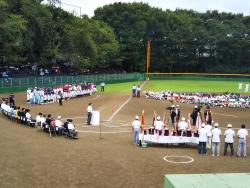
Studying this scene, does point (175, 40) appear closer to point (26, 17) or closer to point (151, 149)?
point (26, 17)

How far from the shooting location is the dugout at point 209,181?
8141 mm

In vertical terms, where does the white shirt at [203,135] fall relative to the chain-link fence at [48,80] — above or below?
below

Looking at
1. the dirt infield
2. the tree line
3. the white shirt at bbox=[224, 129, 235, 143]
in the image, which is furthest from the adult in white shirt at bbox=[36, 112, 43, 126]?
the tree line

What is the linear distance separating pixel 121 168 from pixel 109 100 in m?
25.1

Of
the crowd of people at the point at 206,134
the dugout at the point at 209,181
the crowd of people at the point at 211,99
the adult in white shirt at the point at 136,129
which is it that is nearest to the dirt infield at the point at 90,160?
the adult in white shirt at the point at 136,129

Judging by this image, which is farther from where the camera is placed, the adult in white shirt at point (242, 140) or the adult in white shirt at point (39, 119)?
the adult in white shirt at point (39, 119)

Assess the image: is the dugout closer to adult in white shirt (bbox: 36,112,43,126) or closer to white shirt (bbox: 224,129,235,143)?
white shirt (bbox: 224,129,235,143)

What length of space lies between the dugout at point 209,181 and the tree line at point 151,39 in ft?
189

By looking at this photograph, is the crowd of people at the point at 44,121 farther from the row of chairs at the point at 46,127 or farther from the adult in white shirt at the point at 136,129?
the adult in white shirt at the point at 136,129

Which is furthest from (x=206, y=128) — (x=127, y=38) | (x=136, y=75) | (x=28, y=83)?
(x=127, y=38)

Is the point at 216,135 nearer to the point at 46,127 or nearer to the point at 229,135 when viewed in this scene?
the point at 229,135

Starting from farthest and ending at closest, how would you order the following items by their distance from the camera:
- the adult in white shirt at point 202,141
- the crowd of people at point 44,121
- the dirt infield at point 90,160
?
1. the crowd of people at point 44,121
2. the adult in white shirt at point 202,141
3. the dirt infield at point 90,160

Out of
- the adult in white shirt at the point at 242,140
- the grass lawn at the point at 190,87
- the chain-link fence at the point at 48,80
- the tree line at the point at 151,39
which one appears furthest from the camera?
the tree line at the point at 151,39

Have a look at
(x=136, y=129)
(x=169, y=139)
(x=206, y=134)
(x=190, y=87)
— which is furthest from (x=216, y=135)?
(x=190, y=87)
